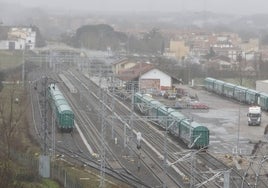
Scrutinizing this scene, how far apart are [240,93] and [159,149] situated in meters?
12.1

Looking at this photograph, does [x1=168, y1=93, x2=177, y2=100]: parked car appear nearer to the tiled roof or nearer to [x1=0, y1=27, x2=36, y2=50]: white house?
the tiled roof

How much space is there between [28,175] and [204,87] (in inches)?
872

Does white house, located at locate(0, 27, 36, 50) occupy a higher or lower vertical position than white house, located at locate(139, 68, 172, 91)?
higher

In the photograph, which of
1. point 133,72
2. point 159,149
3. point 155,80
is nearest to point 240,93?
point 155,80

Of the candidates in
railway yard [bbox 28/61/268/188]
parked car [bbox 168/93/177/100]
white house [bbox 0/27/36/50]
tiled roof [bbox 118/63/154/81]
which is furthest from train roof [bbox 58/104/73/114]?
white house [bbox 0/27/36/50]

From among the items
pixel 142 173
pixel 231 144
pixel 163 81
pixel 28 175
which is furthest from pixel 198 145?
pixel 163 81

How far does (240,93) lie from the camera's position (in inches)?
1037

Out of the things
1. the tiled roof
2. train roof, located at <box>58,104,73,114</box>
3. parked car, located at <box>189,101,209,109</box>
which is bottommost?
parked car, located at <box>189,101,209,109</box>

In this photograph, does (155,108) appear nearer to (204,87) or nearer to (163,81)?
(163,81)

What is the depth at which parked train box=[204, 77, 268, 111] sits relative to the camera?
78.5 ft

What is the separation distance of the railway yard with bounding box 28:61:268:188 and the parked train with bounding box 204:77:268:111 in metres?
1.06

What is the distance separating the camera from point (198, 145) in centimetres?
1513

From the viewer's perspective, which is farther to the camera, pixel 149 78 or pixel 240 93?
pixel 149 78

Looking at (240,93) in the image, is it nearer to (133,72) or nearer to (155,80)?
(155,80)
